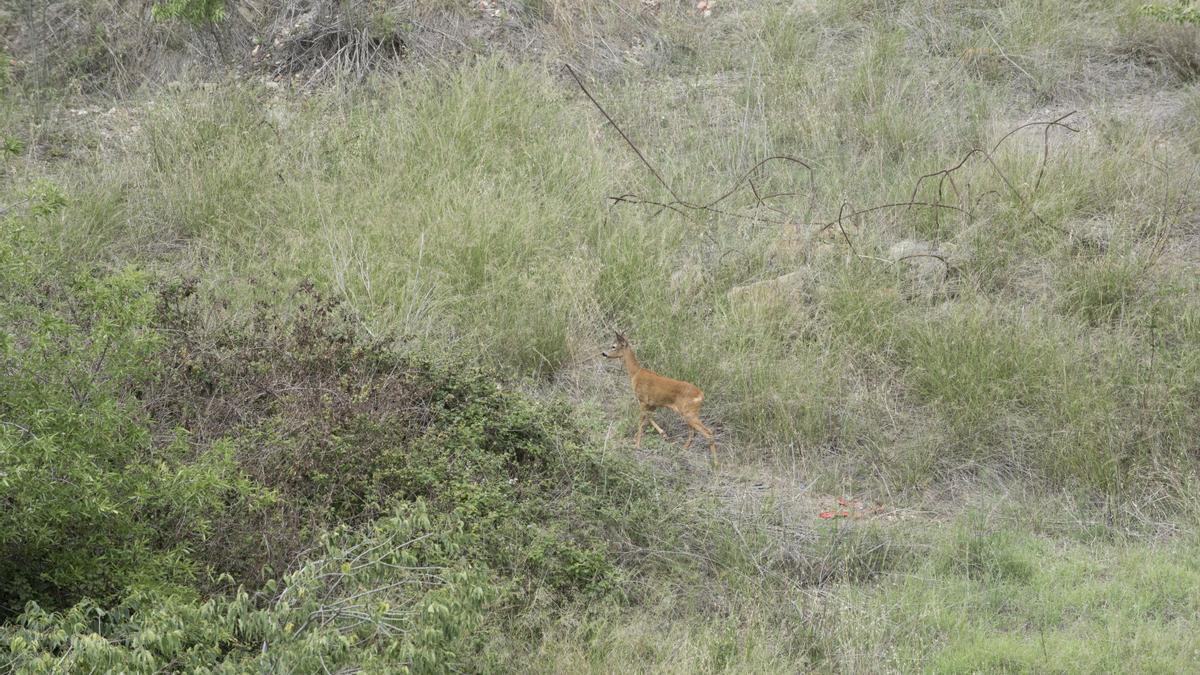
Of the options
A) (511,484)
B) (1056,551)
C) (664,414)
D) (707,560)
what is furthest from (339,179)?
(1056,551)

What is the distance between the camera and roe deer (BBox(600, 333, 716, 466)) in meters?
6.37

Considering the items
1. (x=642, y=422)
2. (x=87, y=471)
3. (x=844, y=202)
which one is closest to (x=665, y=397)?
(x=642, y=422)

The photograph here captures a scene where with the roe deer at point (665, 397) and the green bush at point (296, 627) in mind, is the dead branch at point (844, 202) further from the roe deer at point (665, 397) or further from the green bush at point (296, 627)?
the green bush at point (296, 627)

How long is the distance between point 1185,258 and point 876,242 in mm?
1864

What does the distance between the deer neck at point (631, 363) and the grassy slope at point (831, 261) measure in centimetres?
30

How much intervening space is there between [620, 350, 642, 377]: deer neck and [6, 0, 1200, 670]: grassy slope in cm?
30

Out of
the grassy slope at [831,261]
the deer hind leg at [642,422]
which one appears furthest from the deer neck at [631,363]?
the grassy slope at [831,261]

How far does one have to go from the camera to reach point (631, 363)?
260 inches

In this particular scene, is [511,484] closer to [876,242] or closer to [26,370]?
[26,370]

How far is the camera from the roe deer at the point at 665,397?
6.37m

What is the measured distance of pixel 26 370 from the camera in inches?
166

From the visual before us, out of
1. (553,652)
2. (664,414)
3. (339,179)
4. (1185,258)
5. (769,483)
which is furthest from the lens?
(339,179)

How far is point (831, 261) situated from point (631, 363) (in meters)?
1.71

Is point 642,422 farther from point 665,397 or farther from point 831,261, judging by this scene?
point 831,261
